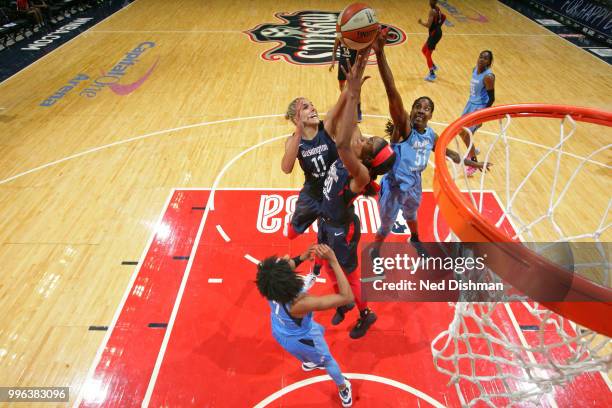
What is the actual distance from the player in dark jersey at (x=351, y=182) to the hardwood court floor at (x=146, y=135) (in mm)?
2236

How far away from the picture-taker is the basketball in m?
2.63

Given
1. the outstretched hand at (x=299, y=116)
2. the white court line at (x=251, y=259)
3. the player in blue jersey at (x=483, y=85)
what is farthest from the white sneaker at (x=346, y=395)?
the player in blue jersey at (x=483, y=85)

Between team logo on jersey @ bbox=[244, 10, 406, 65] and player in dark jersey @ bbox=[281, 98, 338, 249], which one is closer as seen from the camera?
player in dark jersey @ bbox=[281, 98, 338, 249]

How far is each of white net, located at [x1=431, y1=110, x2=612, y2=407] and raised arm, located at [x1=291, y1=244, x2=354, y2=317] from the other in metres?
0.84

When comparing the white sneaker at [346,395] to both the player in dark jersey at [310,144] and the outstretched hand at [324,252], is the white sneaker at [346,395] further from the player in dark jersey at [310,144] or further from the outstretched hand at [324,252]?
the player in dark jersey at [310,144]

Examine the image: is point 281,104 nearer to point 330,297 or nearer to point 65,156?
point 65,156

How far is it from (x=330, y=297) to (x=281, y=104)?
18.8 feet

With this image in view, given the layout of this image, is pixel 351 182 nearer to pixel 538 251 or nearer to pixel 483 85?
pixel 538 251

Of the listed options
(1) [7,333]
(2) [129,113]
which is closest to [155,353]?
(1) [7,333]

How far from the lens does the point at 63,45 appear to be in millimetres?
10750

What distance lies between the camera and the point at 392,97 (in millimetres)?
3176

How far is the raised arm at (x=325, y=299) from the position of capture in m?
2.57

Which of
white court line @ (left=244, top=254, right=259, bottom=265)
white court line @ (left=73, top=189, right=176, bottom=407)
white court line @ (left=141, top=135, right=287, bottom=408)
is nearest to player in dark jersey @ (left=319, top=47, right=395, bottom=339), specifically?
white court line @ (left=244, top=254, right=259, bottom=265)
